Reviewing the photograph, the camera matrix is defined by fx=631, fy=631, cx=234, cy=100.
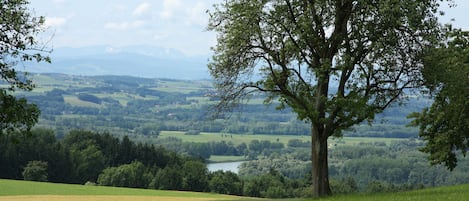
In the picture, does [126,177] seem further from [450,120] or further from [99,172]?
[450,120]

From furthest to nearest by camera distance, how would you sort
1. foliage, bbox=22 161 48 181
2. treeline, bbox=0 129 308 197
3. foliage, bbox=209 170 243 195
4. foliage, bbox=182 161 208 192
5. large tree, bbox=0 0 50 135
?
foliage, bbox=182 161 208 192 → foliage, bbox=209 170 243 195 → treeline, bbox=0 129 308 197 → foliage, bbox=22 161 48 181 → large tree, bbox=0 0 50 135

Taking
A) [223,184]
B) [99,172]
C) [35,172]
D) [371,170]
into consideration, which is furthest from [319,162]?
[371,170]

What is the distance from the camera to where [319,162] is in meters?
33.2

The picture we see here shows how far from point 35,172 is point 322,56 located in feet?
Result: 266

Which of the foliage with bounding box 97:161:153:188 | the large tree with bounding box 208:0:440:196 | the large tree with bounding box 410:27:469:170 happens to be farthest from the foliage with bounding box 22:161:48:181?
the large tree with bounding box 208:0:440:196

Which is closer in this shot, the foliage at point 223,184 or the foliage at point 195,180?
the foliage at point 223,184

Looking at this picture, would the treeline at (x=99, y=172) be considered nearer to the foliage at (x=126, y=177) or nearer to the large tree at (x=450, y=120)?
the foliage at (x=126, y=177)

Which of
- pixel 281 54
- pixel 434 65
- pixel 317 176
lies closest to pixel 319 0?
pixel 281 54

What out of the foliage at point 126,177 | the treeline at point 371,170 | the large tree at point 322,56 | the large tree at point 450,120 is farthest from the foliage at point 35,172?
the large tree at point 322,56

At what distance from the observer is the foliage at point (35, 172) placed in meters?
103

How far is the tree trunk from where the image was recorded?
3297cm

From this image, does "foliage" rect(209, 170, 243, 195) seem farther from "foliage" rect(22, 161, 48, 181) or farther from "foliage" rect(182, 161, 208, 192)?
"foliage" rect(22, 161, 48, 181)

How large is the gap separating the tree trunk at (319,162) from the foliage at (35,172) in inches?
3100

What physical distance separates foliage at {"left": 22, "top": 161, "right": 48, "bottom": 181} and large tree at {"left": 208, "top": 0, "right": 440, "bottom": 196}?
7780cm
